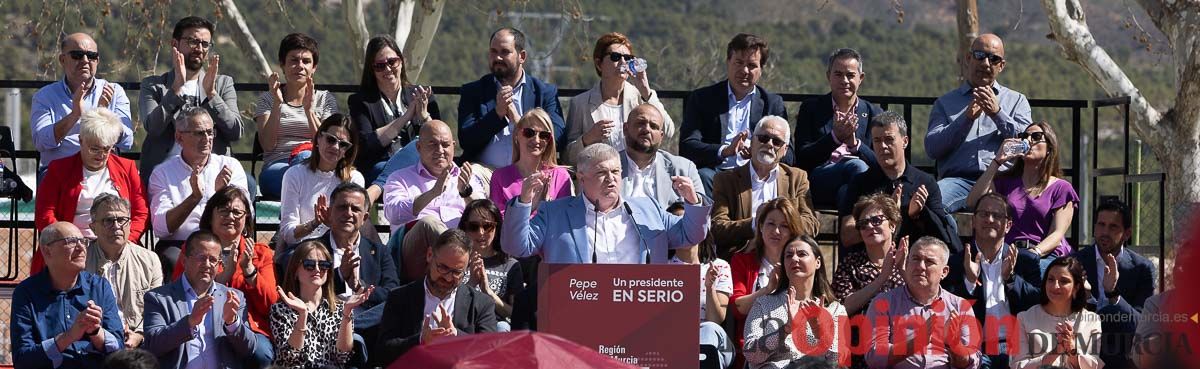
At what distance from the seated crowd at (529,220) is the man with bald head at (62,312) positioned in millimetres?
10

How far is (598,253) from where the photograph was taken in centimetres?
729

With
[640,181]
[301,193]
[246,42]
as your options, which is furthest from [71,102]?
[246,42]

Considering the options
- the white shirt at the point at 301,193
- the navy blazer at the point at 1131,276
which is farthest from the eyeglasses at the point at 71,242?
the navy blazer at the point at 1131,276

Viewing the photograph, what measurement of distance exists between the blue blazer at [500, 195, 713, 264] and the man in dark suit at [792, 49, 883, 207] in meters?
1.62

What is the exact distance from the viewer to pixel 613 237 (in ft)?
24.0

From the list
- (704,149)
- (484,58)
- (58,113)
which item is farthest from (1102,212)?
(484,58)

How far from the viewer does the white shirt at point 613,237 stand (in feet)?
23.9

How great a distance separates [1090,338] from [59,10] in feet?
32.5

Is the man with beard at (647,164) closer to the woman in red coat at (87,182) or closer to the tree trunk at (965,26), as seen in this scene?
the woman in red coat at (87,182)

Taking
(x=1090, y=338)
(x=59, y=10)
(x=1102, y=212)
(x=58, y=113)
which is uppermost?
Result: (x=59, y=10)

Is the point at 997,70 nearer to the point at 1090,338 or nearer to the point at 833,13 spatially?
the point at 1090,338

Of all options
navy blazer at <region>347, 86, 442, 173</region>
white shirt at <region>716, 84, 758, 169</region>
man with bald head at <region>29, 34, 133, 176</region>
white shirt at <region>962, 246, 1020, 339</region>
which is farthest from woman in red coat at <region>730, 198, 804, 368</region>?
man with bald head at <region>29, 34, 133, 176</region>

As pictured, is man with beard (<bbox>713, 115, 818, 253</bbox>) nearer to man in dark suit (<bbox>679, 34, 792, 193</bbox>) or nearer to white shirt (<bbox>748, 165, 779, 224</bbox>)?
white shirt (<bbox>748, 165, 779, 224</bbox>)

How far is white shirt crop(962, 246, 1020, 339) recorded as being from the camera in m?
7.62
